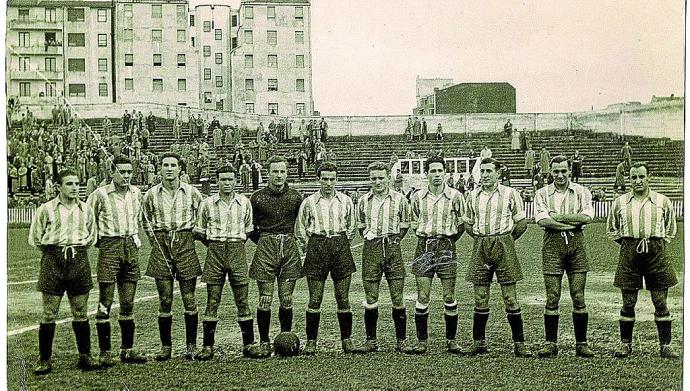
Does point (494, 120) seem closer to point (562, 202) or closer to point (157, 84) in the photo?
point (562, 202)

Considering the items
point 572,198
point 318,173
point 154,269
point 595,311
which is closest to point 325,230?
point 318,173

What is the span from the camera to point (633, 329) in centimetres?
547

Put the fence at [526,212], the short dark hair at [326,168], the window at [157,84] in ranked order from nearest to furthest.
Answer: the fence at [526,212] < the short dark hair at [326,168] < the window at [157,84]

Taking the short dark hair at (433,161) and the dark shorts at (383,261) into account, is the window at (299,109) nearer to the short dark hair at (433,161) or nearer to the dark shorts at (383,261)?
the short dark hair at (433,161)

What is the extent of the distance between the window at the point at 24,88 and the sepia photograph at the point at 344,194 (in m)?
0.02

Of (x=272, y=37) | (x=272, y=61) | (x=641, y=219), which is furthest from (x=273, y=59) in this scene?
(x=641, y=219)

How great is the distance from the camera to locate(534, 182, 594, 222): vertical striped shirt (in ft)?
17.3

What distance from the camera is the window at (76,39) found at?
5.52 metres

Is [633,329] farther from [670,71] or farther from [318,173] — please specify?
[318,173]

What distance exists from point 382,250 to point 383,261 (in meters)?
0.08

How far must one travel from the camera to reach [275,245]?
518 centimetres

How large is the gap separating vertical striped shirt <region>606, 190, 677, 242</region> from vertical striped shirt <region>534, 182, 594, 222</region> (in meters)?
0.20

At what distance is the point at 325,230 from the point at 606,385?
90.8 inches

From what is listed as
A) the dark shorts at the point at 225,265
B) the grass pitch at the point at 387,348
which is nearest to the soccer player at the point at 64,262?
the grass pitch at the point at 387,348
